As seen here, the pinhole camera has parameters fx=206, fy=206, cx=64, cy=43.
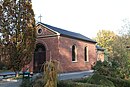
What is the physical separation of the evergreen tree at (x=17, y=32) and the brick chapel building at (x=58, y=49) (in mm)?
6114

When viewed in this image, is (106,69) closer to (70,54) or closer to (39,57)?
(70,54)

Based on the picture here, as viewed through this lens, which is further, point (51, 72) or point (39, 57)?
point (39, 57)

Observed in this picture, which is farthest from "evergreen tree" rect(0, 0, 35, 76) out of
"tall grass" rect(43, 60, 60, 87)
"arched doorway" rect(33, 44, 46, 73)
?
"tall grass" rect(43, 60, 60, 87)

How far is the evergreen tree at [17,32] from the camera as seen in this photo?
19.5 metres

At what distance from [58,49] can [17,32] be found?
7578 mm

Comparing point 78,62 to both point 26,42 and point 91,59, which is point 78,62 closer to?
point 91,59

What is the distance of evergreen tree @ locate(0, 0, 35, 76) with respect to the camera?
1952 centimetres

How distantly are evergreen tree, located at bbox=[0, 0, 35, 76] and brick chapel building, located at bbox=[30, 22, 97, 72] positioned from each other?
6114mm

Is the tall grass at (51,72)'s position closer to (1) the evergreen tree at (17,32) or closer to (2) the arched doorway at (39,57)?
(1) the evergreen tree at (17,32)

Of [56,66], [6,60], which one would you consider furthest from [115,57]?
[56,66]

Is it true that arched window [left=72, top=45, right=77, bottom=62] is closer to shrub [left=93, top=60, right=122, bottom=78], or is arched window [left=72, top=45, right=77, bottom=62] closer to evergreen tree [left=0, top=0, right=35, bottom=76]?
evergreen tree [left=0, top=0, right=35, bottom=76]

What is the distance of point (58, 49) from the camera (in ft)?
86.5

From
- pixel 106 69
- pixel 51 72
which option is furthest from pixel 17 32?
pixel 51 72

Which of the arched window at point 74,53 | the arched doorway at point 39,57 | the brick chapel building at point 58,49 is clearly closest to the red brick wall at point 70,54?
the brick chapel building at point 58,49
